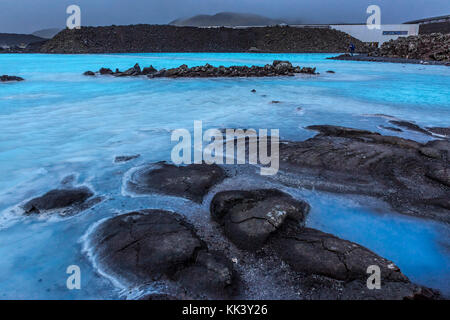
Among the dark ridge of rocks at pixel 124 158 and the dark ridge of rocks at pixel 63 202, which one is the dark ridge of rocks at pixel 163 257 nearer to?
the dark ridge of rocks at pixel 63 202

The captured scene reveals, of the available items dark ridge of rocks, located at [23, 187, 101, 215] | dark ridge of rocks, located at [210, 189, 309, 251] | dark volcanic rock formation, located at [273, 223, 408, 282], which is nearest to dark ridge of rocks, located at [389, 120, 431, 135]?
dark ridge of rocks, located at [210, 189, 309, 251]

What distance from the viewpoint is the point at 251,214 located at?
10.9 ft

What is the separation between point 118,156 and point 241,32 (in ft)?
185

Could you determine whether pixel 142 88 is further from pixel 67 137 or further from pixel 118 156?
pixel 118 156

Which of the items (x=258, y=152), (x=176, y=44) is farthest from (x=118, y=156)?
(x=176, y=44)

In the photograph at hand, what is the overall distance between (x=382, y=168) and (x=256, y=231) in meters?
2.78

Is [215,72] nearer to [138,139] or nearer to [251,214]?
[138,139]

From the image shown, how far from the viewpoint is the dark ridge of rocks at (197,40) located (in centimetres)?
5187

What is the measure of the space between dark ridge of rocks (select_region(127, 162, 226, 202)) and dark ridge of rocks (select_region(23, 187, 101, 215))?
623mm

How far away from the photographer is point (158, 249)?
9.29 ft

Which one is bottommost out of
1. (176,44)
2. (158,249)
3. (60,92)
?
(158,249)

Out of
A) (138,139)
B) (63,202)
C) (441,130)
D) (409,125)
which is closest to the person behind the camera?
(63,202)

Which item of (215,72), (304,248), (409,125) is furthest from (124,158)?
(215,72)

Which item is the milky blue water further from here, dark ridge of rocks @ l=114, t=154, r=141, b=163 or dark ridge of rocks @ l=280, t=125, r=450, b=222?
dark ridge of rocks @ l=280, t=125, r=450, b=222
